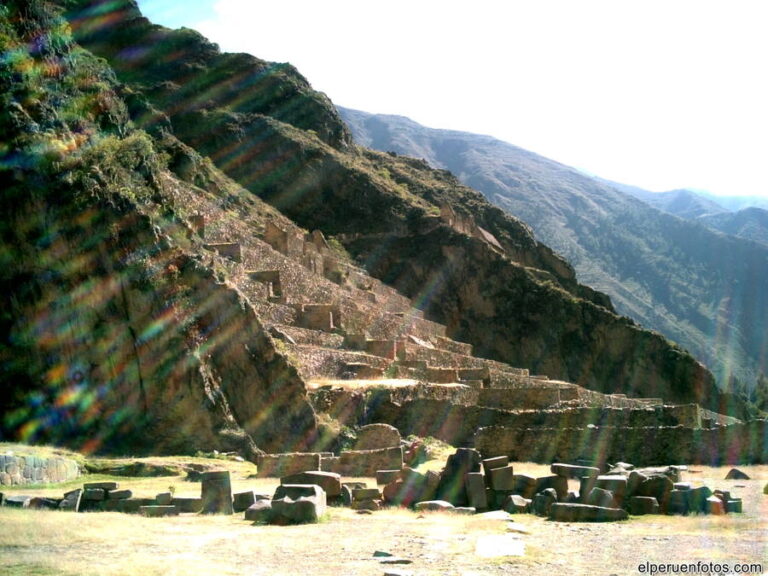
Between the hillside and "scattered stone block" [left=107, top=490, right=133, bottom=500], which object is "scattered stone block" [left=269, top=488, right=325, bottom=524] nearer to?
"scattered stone block" [left=107, top=490, right=133, bottom=500]

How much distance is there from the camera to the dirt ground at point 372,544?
8844 mm

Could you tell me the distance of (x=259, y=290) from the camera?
3809cm

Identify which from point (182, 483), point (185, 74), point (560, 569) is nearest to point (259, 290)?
point (182, 483)

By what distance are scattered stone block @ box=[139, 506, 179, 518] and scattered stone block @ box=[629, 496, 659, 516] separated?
6.90 m

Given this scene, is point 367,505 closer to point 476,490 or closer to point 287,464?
point 476,490

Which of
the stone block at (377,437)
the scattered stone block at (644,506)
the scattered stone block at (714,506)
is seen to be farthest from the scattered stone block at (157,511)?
the stone block at (377,437)

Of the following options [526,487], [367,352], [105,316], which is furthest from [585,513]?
[367,352]

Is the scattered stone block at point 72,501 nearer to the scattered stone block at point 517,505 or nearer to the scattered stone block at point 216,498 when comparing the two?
the scattered stone block at point 216,498

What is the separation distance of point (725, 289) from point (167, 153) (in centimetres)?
11500

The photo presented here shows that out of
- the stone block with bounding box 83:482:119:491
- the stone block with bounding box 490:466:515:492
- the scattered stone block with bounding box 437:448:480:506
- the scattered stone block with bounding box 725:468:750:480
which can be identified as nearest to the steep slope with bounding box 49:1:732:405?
the scattered stone block with bounding box 725:468:750:480

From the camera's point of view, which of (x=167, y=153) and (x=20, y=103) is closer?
(x=20, y=103)

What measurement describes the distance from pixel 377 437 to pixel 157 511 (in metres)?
11.8

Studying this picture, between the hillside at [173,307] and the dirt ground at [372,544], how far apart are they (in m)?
9.88

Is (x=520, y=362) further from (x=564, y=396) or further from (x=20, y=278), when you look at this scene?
(x=20, y=278)
